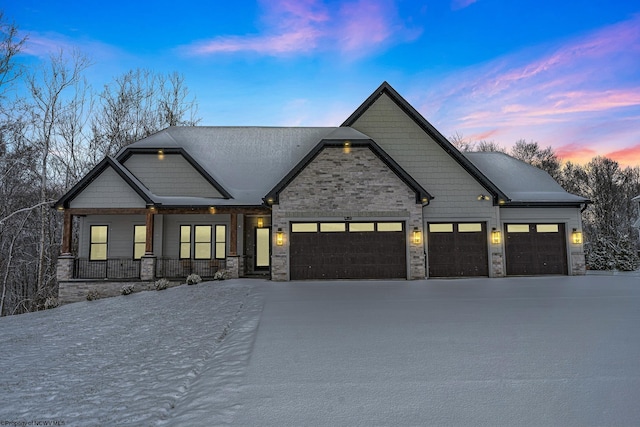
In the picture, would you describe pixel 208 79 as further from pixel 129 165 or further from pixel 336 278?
pixel 336 278

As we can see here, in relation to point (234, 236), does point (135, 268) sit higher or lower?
lower

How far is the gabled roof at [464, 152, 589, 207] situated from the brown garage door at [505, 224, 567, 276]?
126cm

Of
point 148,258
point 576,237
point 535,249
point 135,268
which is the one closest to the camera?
point 148,258

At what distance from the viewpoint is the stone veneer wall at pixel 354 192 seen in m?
15.6

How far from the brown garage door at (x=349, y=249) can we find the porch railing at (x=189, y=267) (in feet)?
13.2

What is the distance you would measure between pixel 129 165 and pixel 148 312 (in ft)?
34.1

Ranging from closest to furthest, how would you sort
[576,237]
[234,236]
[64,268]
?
[64,268] < [234,236] < [576,237]

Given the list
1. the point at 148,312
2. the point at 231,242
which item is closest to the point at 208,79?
the point at 231,242

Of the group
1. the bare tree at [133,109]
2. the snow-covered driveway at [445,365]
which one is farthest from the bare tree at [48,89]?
the snow-covered driveway at [445,365]

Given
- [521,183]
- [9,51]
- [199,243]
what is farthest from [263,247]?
[9,51]

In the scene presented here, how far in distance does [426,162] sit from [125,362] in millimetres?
14944

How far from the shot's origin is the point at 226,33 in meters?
23.2

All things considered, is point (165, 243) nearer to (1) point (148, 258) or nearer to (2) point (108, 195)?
(1) point (148, 258)

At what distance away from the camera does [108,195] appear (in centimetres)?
1560
